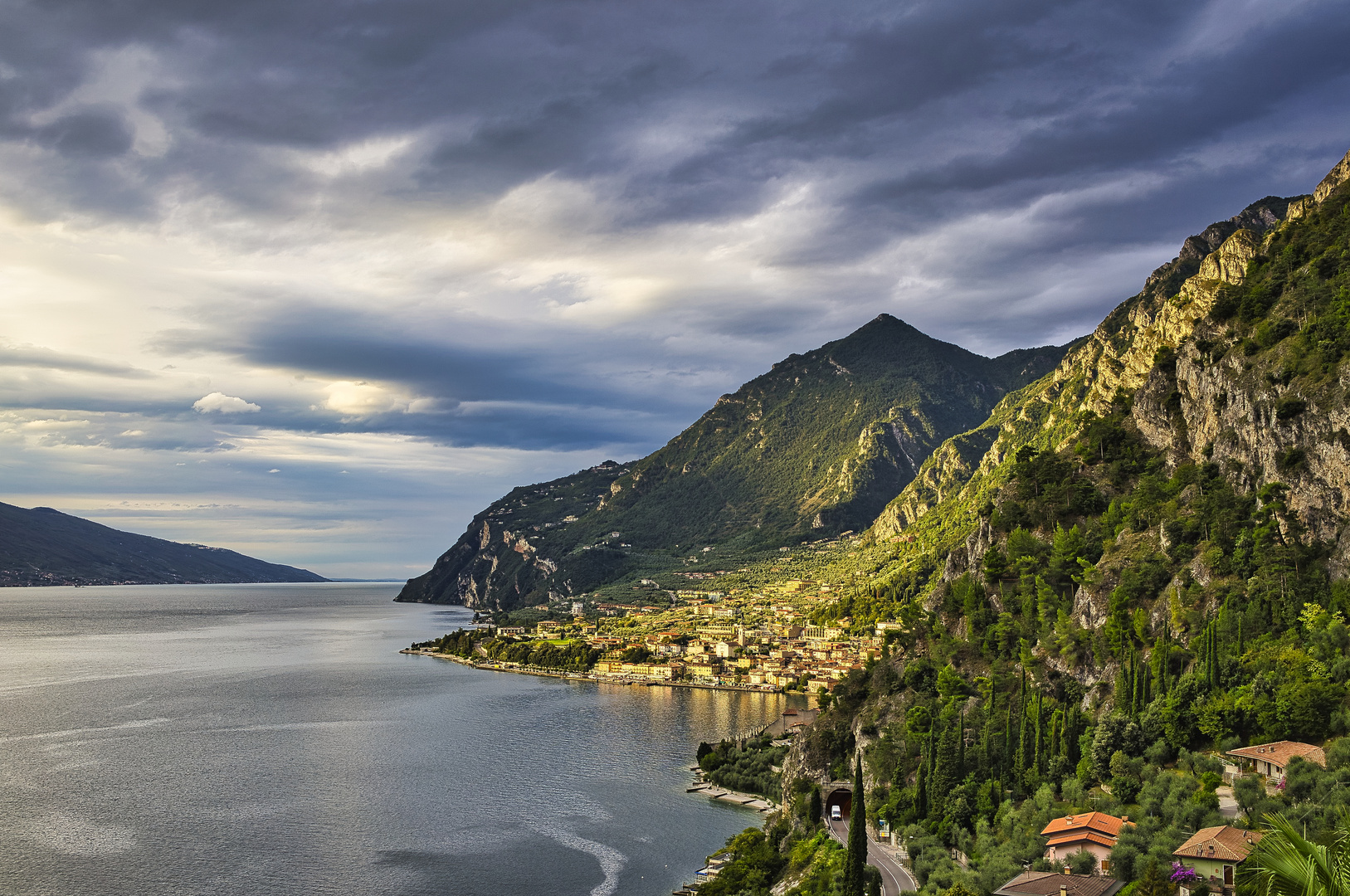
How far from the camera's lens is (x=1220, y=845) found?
2672 cm

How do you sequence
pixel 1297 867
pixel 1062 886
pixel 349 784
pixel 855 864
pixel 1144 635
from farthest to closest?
pixel 349 784
pixel 1144 635
pixel 855 864
pixel 1062 886
pixel 1297 867

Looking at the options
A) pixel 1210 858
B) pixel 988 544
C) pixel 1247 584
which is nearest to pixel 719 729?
pixel 988 544

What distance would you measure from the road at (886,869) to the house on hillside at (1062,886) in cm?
551

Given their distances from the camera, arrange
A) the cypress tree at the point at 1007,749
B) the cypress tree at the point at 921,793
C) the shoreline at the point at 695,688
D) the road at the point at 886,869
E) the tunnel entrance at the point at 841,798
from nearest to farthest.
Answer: the road at the point at 886,869 → the cypress tree at the point at 1007,749 → the cypress tree at the point at 921,793 → the tunnel entrance at the point at 841,798 → the shoreline at the point at 695,688

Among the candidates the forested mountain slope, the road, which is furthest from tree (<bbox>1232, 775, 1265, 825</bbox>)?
the road

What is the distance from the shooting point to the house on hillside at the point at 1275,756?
31.9 metres

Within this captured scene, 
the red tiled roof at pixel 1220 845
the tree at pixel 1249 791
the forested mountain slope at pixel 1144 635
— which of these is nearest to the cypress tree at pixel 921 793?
the forested mountain slope at pixel 1144 635

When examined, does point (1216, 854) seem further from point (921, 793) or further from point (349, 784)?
point (349, 784)

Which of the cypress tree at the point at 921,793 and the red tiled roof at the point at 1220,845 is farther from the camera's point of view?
the cypress tree at the point at 921,793

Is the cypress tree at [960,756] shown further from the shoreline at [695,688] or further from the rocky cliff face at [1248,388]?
the shoreline at [695,688]

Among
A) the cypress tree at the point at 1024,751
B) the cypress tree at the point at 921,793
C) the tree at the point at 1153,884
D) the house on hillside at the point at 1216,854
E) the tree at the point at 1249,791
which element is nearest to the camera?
the tree at the point at 1153,884

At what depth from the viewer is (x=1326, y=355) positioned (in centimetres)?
4528

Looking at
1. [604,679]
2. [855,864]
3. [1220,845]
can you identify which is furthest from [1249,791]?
[604,679]

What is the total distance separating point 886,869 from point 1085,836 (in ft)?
28.1
